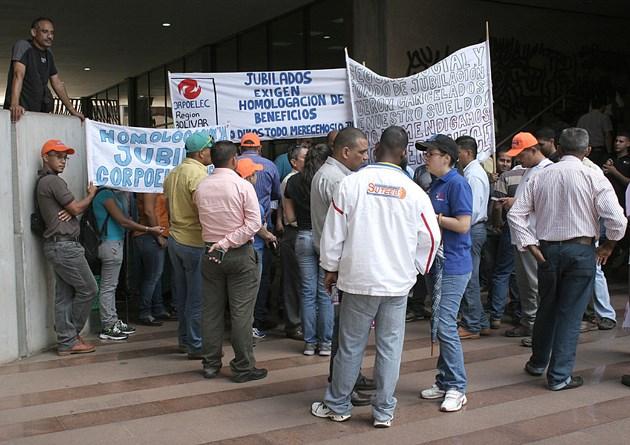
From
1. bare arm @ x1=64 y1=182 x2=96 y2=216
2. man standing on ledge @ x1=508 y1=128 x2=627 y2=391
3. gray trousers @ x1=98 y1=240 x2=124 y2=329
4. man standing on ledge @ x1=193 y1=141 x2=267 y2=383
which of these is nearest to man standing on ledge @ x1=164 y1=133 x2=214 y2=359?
man standing on ledge @ x1=193 y1=141 x2=267 y2=383

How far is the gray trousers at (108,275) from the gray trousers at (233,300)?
197 centimetres

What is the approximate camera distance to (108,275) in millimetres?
7672

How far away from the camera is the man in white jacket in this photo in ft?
15.5

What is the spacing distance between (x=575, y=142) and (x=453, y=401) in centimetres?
215

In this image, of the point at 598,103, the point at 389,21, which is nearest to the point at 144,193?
the point at 389,21

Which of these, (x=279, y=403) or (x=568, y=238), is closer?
(x=279, y=403)

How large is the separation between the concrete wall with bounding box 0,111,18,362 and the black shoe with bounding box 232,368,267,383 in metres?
2.20

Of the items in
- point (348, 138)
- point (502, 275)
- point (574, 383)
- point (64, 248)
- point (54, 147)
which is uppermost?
point (54, 147)

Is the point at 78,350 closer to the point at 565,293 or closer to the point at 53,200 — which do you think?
the point at 53,200

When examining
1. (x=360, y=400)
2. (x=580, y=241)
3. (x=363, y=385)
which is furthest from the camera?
(x=580, y=241)

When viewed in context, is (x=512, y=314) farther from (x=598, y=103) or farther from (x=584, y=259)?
(x=598, y=103)

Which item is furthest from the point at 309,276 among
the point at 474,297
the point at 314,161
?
the point at 474,297

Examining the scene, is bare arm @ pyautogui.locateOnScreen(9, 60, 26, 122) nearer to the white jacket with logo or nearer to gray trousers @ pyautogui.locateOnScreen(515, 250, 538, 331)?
the white jacket with logo

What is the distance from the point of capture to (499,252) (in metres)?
8.02
